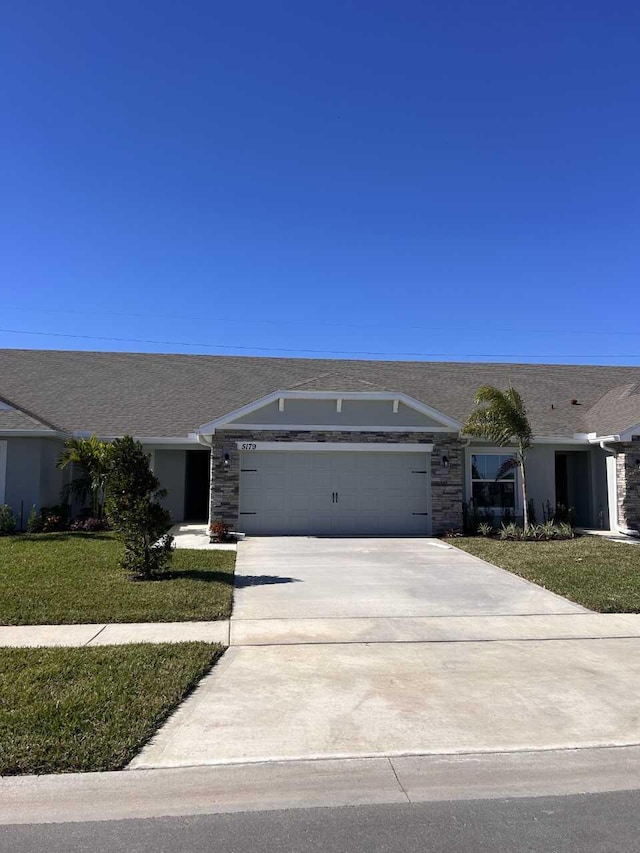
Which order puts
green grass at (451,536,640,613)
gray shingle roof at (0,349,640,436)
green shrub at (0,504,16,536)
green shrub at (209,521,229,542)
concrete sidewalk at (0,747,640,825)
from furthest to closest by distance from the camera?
gray shingle roof at (0,349,640,436) → green shrub at (0,504,16,536) → green shrub at (209,521,229,542) → green grass at (451,536,640,613) → concrete sidewalk at (0,747,640,825)

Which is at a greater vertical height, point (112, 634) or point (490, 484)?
point (490, 484)

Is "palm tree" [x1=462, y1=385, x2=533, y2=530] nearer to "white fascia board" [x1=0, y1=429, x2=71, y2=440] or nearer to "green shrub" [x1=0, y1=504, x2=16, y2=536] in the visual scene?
"white fascia board" [x1=0, y1=429, x2=71, y2=440]

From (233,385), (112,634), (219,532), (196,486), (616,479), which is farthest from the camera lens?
(233,385)

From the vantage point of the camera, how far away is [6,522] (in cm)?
1633

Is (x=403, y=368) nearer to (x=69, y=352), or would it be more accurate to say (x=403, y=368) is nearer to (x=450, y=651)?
(x=69, y=352)

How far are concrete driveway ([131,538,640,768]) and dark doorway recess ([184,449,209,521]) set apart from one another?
11.2m

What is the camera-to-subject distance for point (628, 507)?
17.6 m

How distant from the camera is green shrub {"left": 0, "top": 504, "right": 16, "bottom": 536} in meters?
16.3

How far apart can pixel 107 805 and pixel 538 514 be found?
16916 millimetres

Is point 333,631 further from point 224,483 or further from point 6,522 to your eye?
point 6,522

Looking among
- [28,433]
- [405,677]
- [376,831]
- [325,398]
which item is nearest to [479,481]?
[325,398]

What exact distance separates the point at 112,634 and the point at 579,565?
8806mm

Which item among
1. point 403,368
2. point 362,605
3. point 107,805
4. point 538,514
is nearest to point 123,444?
point 362,605

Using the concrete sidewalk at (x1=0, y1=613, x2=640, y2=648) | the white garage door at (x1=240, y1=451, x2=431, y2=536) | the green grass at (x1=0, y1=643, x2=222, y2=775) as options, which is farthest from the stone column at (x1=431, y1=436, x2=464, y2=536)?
the green grass at (x1=0, y1=643, x2=222, y2=775)
